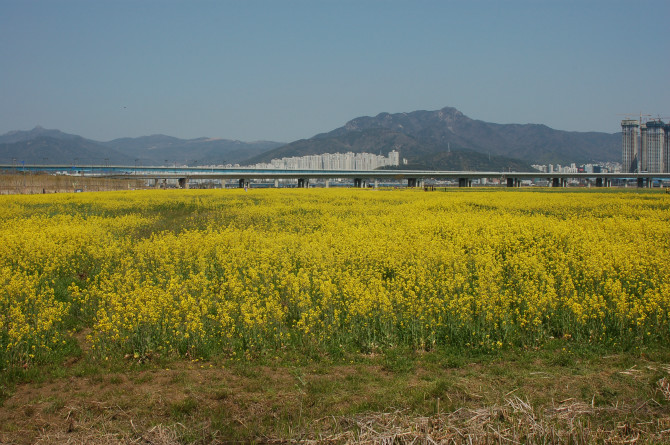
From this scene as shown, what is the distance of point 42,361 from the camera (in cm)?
768

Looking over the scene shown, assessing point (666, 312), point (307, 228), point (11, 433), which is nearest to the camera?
point (11, 433)

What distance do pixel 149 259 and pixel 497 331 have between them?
9.79m

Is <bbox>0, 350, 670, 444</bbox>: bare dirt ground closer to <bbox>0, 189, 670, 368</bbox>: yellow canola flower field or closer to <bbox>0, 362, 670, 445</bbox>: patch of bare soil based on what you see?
<bbox>0, 362, 670, 445</bbox>: patch of bare soil

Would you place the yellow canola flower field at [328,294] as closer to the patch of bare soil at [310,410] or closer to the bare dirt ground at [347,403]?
the bare dirt ground at [347,403]

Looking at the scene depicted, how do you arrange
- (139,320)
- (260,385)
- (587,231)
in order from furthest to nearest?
(587,231)
(139,320)
(260,385)

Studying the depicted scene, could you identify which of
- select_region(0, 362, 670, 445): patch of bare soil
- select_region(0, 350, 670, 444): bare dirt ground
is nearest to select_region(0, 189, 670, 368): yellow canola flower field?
select_region(0, 350, 670, 444): bare dirt ground

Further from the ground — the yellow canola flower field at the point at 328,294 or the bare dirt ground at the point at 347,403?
the yellow canola flower field at the point at 328,294

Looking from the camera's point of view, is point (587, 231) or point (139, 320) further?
point (587, 231)

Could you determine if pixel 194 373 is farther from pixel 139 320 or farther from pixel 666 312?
pixel 666 312

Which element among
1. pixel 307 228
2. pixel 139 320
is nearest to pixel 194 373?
pixel 139 320

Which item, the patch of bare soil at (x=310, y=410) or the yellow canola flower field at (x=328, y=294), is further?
the yellow canola flower field at (x=328, y=294)

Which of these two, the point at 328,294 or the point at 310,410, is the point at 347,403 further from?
the point at 328,294

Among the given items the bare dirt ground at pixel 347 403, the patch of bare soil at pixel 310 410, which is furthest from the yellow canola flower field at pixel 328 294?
the patch of bare soil at pixel 310 410

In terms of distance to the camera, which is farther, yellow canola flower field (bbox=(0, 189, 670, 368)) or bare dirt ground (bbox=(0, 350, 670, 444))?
yellow canola flower field (bbox=(0, 189, 670, 368))
